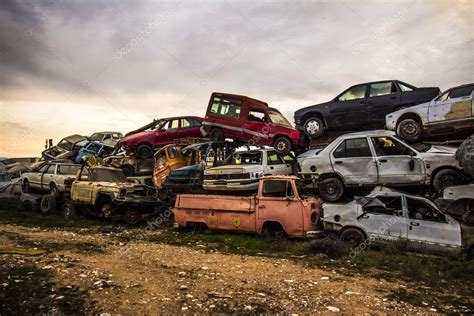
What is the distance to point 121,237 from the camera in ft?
32.7

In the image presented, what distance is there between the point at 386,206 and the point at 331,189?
183 cm

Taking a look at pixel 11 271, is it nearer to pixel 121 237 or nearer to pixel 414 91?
pixel 121 237

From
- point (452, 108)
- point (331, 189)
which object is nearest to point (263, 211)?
point (331, 189)

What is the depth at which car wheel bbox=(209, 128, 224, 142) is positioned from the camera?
44.9ft

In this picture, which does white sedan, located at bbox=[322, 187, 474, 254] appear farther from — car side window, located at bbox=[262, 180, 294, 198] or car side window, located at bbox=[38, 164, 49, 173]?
car side window, located at bbox=[38, 164, 49, 173]

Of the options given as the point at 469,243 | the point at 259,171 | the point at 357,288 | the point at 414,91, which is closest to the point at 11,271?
the point at 357,288

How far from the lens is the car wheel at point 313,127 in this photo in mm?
12516

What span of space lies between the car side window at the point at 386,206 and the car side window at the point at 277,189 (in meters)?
1.92

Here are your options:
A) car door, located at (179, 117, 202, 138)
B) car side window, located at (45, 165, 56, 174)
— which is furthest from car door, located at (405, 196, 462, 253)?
car side window, located at (45, 165, 56, 174)

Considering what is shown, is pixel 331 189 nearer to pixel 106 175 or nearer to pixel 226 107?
pixel 226 107

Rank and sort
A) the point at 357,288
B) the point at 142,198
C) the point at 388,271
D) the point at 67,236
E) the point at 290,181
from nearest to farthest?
the point at 357,288
the point at 388,271
the point at 290,181
the point at 67,236
the point at 142,198

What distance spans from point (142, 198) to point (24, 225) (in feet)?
13.3

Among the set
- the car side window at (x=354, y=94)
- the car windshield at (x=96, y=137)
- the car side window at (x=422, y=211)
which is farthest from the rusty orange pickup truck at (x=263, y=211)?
the car windshield at (x=96, y=137)

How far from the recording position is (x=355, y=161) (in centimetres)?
946
